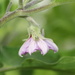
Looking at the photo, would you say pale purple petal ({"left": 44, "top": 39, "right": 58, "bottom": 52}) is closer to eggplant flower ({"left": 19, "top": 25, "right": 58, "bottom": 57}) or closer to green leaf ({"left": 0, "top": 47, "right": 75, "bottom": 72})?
eggplant flower ({"left": 19, "top": 25, "right": 58, "bottom": 57})

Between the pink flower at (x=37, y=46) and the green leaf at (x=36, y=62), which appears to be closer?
the pink flower at (x=37, y=46)

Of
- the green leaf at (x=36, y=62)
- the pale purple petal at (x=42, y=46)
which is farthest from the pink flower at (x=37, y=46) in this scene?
the green leaf at (x=36, y=62)

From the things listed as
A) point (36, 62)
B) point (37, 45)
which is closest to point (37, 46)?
point (37, 45)

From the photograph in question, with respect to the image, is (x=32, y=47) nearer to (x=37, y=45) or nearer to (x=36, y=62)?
(x=37, y=45)

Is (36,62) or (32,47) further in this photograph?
(36,62)

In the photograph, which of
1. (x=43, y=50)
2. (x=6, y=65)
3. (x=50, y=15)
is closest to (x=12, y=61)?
(x=6, y=65)

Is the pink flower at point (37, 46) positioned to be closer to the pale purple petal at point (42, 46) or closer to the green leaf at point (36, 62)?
the pale purple petal at point (42, 46)

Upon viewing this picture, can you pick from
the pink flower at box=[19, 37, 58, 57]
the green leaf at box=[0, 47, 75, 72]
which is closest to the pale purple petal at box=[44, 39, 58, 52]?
the pink flower at box=[19, 37, 58, 57]
